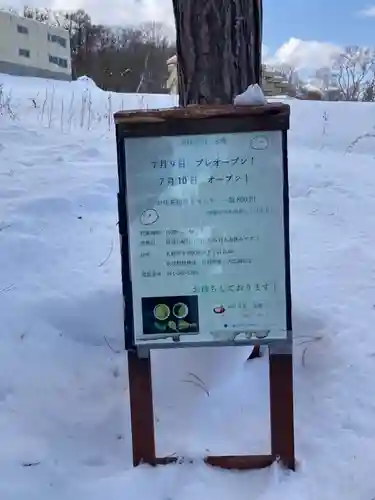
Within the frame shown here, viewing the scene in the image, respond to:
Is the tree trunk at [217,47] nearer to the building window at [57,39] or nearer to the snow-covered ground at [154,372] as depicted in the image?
the snow-covered ground at [154,372]

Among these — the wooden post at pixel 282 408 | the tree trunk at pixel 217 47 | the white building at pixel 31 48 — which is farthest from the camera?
the white building at pixel 31 48

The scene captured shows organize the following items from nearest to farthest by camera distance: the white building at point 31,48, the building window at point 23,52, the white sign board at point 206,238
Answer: the white sign board at point 206,238 → the white building at point 31,48 → the building window at point 23,52

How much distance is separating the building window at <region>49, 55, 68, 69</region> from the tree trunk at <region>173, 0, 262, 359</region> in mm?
34639

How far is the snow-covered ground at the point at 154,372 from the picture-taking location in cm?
232

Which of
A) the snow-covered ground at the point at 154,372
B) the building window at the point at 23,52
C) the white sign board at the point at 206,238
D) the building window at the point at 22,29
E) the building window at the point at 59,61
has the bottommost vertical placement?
the snow-covered ground at the point at 154,372

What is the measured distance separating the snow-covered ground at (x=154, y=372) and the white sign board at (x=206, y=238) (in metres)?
0.49

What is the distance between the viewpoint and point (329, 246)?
4129mm

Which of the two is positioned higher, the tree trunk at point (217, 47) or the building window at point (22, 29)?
the building window at point (22, 29)


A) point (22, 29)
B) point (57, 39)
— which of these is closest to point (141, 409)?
point (22, 29)

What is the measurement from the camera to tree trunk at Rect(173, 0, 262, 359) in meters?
2.78

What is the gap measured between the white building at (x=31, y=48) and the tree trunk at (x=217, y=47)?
2937 cm

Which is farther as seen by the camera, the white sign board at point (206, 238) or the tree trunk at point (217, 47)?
the tree trunk at point (217, 47)

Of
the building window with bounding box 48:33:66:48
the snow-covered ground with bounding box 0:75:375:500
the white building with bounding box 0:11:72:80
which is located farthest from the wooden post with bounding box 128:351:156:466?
the building window with bounding box 48:33:66:48

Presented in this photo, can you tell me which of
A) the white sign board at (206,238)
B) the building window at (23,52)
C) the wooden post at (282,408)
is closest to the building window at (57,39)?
the building window at (23,52)
